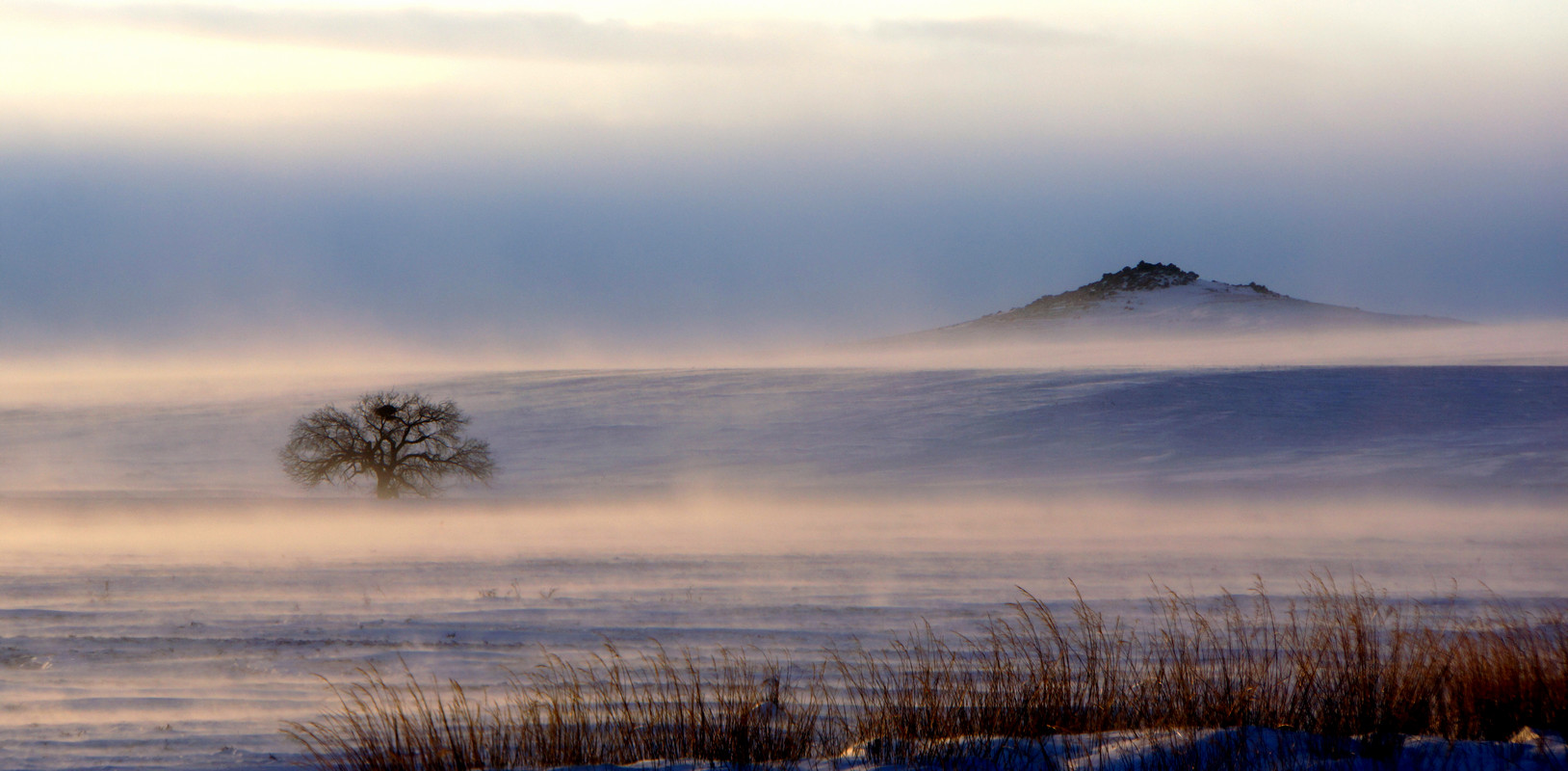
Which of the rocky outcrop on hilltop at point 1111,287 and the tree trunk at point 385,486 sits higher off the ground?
the rocky outcrop on hilltop at point 1111,287

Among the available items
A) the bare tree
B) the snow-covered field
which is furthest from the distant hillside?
the bare tree

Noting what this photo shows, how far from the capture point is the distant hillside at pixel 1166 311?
3607 inches

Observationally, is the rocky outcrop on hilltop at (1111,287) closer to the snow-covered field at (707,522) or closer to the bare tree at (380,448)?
the snow-covered field at (707,522)

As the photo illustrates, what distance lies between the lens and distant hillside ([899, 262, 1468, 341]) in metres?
91.6

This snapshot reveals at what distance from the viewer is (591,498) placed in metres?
30.7

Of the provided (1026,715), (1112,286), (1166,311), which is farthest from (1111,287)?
(1026,715)

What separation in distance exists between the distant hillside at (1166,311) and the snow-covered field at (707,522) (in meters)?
42.0

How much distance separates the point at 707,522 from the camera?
2395 centimetres

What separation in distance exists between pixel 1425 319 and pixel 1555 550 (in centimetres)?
9690

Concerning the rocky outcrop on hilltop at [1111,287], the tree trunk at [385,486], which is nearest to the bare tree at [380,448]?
the tree trunk at [385,486]

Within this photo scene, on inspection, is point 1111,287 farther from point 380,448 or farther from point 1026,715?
point 1026,715

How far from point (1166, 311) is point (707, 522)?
267 feet

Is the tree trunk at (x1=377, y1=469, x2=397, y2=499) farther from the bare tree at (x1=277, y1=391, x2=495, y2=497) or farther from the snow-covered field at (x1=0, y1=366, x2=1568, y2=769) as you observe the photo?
the snow-covered field at (x1=0, y1=366, x2=1568, y2=769)

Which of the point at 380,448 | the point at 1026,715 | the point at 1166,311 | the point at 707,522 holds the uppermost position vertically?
the point at 1166,311
